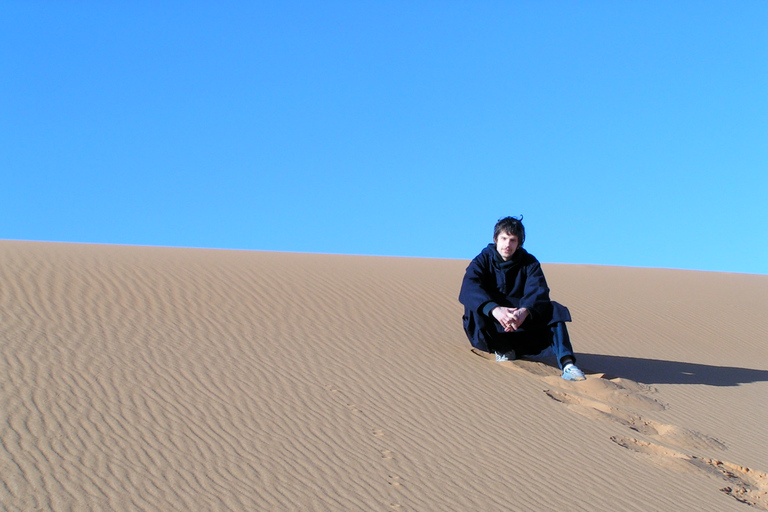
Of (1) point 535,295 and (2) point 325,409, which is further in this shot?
(1) point 535,295

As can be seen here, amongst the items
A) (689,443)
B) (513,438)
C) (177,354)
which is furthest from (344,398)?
(689,443)

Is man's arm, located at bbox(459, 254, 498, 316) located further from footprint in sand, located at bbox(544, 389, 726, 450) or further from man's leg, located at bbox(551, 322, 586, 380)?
footprint in sand, located at bbox(544, 389, 726, 450)

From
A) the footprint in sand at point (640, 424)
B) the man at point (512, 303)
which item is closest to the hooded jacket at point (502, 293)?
the man at point (512, 303)

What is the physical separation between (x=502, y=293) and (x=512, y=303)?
0.40ft

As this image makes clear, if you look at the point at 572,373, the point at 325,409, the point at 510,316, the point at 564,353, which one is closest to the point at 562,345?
the point at 564,353

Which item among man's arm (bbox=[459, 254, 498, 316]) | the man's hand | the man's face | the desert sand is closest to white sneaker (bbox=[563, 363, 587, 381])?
the desert sand

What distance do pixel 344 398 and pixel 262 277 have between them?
5302 millimetres

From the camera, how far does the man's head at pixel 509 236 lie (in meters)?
5.87

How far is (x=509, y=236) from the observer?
231 inches

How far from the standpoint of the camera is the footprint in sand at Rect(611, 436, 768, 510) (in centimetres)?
394

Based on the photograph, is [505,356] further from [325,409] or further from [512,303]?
[325,409]

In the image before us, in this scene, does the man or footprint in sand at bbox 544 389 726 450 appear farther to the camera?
the man

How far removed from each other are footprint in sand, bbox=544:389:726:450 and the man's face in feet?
4.08

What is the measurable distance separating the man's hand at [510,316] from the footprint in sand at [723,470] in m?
1.23
